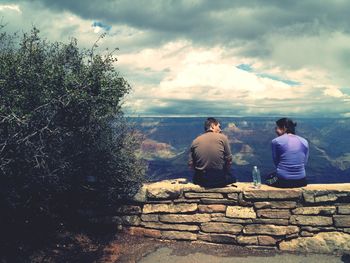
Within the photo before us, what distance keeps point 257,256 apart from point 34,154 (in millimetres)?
5128

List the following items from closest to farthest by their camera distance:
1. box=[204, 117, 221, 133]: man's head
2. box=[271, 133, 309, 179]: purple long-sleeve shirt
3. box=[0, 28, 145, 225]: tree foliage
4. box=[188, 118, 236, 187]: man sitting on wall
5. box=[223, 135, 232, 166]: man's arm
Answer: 1. box=[0, 28, 145, 225]: tree foliage
2. box=[271, 133, 309, 179]: purple long-sleeve shirt
3. box=[188, 118, 236, 187]: man sitting on wall
4. box=[223, 135, 232, 166]: man's arm
5. box=[204, 117, 221, 133]: man's head

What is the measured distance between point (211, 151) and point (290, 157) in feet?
5.89

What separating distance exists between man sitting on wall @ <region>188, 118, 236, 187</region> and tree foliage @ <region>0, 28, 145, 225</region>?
73.5 inches

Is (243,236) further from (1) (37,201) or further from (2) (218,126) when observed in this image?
(1) (37,201)

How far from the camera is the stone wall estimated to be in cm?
748

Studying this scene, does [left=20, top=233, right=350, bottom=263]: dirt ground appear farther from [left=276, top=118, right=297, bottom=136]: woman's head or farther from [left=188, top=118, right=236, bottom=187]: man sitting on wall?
[left=276, top=118, right=297, bottom=136]: woman's head

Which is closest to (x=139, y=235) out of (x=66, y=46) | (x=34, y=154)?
(x=34, y=154)

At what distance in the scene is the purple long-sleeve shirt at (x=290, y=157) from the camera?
7809 millimetres

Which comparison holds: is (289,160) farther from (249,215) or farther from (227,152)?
(249,215)

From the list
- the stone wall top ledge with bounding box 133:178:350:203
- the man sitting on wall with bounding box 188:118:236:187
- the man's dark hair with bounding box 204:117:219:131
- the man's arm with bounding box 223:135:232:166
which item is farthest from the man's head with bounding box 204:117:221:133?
the stone wall top ledge with bounding box 133:178:350:203

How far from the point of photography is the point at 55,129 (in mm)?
7012

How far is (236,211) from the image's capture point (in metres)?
7.83

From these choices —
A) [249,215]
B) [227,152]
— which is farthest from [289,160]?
[249,215]

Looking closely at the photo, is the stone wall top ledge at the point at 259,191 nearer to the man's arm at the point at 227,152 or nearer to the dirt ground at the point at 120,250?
the man's arm at the point at 227,152
